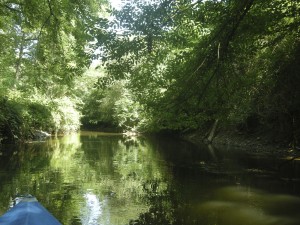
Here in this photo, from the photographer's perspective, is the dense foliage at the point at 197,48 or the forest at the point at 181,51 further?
the forest at the point at 181,51

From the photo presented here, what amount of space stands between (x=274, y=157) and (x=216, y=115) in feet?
29.5

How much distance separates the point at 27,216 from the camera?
4.64 m

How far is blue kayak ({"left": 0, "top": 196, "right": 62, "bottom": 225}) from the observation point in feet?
14.9

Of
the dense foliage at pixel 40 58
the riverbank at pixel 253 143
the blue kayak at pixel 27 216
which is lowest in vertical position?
the blue kayak at pixel 27 216

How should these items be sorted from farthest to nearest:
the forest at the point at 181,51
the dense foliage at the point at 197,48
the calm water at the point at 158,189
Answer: the calm water at the point at 158,189, the forest at the point at 181,51, the dense foliage at the point at 197,48

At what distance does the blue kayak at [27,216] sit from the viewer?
14.9 feet

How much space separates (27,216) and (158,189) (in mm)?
6128

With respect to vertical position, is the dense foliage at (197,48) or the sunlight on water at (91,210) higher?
the dense foliage at (197,48)

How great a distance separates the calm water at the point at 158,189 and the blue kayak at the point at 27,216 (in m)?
2.35

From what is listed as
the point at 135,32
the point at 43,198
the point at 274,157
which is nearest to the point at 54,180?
the point at 43,198

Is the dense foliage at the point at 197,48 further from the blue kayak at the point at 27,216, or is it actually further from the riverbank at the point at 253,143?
the riverbank at the point at 253,143

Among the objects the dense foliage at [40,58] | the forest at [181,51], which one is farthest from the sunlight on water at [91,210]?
the dense foliage at [40,58]

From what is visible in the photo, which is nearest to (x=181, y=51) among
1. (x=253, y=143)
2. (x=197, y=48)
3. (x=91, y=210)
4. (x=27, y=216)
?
(x=197, y=48)

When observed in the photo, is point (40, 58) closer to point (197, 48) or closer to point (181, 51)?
point (181, 51)
